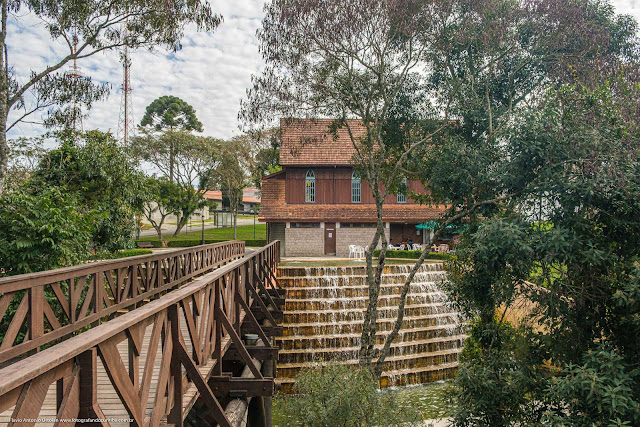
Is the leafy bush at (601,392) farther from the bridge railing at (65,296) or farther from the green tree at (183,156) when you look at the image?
the green tree at (183,156)

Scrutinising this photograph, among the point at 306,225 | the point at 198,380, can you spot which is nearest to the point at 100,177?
the point at 306,225

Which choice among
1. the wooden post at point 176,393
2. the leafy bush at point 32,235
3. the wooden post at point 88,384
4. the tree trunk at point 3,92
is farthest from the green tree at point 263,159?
the wooden post at point 88,384

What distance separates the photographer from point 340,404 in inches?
311

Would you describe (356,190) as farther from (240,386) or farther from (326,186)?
(240,386)

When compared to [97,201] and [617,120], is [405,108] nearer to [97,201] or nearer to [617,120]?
[617,120]

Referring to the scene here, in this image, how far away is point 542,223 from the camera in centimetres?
792

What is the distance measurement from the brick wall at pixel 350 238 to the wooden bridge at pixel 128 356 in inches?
715

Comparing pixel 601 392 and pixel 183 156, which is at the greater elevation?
pixel 183 156

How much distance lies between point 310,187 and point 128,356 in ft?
82.6

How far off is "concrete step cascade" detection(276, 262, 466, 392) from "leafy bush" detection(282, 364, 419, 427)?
5.73 meters

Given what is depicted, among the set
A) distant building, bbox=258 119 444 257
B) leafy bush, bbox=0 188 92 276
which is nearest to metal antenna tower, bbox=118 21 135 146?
distant building, bbox=258 119 444 257

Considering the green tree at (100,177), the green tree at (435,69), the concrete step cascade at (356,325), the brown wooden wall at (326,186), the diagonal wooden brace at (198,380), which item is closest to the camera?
the diagonal wooden brace at (198,380)

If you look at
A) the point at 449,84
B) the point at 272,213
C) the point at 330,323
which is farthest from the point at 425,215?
the point at 449,84

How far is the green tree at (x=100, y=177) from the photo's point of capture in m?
16.1
